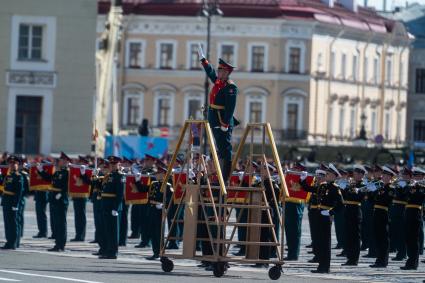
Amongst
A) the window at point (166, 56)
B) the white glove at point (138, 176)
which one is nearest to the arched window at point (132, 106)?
the window at point (166, 56)

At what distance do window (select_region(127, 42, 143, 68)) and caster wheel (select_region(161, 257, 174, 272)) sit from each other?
226 feet

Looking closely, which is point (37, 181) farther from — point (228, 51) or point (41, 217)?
point (228, 51)

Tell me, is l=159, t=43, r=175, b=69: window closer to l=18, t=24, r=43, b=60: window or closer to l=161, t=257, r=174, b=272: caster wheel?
l=18, t=24, r=43, b=60: window

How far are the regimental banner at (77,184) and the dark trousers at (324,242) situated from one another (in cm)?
669

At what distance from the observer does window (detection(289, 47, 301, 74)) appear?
95.4m

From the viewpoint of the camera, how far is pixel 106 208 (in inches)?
1204

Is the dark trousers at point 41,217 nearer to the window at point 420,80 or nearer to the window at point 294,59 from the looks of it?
the window at point 294,59

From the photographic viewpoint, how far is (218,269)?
26.2m

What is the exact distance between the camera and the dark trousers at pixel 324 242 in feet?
93.2

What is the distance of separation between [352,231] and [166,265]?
5245 millimetres

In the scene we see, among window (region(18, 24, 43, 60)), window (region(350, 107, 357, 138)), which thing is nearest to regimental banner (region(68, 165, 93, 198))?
window (region(18, 24, 43, 60))

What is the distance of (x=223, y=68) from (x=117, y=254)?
5.61 meters

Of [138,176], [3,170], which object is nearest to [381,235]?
[138,176]

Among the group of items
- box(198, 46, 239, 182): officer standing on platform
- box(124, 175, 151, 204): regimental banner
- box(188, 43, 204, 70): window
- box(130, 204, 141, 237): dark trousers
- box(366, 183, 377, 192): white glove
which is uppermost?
box(188, 43, 204, 70): window
